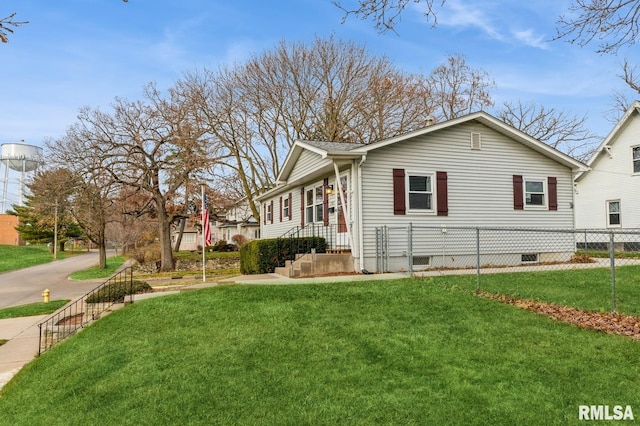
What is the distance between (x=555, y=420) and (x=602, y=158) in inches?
848

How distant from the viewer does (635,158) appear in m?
19.3

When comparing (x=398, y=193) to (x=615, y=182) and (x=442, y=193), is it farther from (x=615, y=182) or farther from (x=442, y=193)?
(x=615, y=182)

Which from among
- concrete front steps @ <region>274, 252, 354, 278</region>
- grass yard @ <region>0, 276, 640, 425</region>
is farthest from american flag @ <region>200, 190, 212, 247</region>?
grass yard @ <region>0, 276, 640, 425</region>

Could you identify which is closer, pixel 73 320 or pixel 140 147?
pixel 73 320

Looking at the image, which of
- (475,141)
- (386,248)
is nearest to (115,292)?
(386,248)

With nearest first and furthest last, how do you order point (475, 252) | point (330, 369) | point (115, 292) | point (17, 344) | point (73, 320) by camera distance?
1. point (330, 369)
2. point (17, 344)
3. point (73, 320)
4. point (115, 292)
5. point (475, 252)

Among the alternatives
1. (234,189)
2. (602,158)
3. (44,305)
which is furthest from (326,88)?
(44,305)

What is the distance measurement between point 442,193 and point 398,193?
1494 mm

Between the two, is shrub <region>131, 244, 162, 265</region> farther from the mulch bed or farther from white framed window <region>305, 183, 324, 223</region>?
the mulch bed

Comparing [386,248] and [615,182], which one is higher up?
[615,182]

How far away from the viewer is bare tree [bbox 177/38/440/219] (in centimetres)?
2505

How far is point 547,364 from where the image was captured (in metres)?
4.61

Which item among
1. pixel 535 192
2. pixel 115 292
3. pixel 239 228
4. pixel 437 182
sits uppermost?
pixel 437 182

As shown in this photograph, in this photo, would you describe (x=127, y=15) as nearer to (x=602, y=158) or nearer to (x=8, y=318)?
(x=8, y=318)
